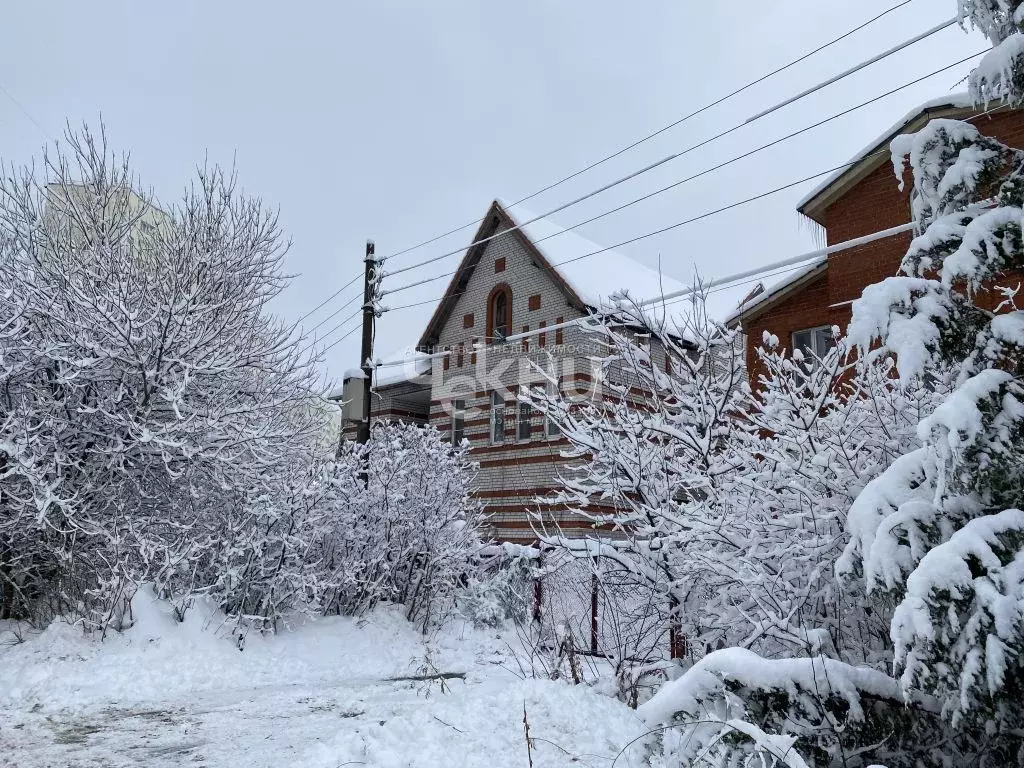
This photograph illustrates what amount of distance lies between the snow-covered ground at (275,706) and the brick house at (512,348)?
27.9 feet

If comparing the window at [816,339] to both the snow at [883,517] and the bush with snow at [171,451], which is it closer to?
the bush with snow at [171,451]

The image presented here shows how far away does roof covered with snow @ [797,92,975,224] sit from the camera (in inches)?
491

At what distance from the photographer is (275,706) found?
24.8ft

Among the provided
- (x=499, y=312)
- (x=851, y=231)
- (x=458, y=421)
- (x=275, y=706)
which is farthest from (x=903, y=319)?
(x=458, y=421)

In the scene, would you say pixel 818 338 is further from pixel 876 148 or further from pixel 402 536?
pixel 402 536

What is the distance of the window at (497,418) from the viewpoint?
67.5 feet

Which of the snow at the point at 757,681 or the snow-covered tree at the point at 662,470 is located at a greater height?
the snow-covered tree at the point at 662,470

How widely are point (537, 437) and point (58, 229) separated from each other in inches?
461

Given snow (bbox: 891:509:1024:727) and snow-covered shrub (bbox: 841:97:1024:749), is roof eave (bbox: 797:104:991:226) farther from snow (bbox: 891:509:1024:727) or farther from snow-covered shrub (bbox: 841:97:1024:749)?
snow (bbox: 891:509:1024:727)

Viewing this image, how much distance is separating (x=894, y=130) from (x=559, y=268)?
8.42 m

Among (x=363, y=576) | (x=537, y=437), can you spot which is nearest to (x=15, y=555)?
(x=363, y=576)

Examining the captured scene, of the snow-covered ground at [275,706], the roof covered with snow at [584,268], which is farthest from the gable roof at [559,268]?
the snow-covered ground at [275,706]

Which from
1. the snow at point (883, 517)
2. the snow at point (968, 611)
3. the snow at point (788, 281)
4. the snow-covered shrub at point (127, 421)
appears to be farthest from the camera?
the snow at point (788, 281)

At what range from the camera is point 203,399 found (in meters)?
10.8
